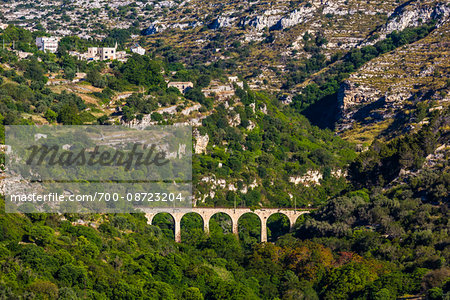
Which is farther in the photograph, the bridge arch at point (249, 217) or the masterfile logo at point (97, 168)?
the bridge arch at point (249, 217)

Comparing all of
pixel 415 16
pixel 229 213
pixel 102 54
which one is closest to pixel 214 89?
pixel 102 54

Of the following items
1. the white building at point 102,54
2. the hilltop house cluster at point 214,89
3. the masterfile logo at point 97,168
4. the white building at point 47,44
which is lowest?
the masterfile logo at point 97,168

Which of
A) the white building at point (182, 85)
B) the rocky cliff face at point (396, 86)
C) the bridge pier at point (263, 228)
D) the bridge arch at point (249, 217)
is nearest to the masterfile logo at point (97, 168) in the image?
the bridge arch at point (249, 217)

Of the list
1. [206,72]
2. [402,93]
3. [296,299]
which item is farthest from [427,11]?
[296,299]

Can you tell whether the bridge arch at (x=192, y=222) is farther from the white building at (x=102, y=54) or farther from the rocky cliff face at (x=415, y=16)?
the rocky cliff face at (x=415, y=16)

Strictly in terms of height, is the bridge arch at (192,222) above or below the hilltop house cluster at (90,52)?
below

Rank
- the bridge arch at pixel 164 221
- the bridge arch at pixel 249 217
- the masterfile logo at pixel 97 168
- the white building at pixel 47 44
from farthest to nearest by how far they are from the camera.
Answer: the white building at pixel 47 44 → the bridge arch at pixel 249 217 → the bridge arch at pixel 164 221 → the masterfile logo at pixel 97 168

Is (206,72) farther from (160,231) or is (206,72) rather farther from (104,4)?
(104,4)

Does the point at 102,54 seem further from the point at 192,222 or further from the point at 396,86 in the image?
the point at 192,222

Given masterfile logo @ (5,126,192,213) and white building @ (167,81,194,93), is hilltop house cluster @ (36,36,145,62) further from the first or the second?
masterfile logo @ (5,126,192,213)
